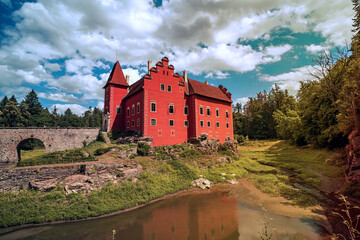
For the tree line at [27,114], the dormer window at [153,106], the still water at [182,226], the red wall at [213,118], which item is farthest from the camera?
A: the tree line at [27,114]

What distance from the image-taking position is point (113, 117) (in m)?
35.5

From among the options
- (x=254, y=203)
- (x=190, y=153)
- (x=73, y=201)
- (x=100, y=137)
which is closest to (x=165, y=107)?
(x=190, y=153)

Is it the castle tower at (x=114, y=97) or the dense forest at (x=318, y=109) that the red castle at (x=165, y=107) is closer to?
the castle tower at (x=114, y=97)

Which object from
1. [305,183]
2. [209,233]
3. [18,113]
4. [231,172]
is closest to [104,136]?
[231,172]

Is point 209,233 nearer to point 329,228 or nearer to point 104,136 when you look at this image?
point 329,228


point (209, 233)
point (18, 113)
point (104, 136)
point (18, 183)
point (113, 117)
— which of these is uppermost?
point (18, 113)

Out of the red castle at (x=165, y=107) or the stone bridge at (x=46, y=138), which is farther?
the red castle at (x=165, y=107)

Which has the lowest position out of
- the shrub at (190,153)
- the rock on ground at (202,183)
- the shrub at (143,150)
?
the rock on ground at (202,183)

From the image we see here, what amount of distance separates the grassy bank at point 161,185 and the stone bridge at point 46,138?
14.3 ft

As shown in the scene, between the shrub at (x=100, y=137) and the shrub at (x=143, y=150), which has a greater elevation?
the shrub at (x=100, y=137)

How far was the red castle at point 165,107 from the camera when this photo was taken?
2986cm

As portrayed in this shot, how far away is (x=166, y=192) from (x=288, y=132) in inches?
1652

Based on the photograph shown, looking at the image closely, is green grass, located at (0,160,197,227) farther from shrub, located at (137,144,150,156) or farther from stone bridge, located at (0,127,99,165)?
stone bridge, located at (0,127,99,165)

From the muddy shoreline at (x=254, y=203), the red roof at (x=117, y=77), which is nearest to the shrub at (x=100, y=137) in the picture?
the red roof at (x=117, y=77)
